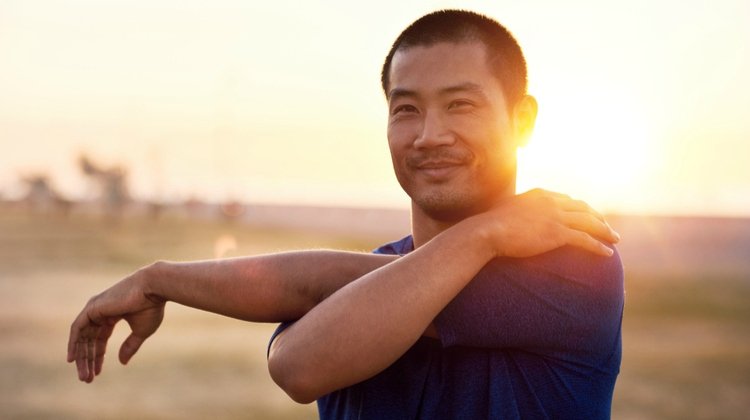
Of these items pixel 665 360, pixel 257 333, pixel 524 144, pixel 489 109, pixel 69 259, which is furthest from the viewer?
pixel 69 259

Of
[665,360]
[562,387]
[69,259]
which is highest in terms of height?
[562,387]

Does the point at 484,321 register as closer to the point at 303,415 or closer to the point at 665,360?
the point at 303,415

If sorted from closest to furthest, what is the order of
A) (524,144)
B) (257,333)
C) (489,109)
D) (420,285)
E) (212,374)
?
(420,285) → (489,109) → (524,144) → (212,374) → (257,333)

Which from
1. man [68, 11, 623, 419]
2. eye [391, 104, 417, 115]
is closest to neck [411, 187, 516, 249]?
man [68, 11, 623, 419]

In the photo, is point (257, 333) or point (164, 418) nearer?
point (164, 418)

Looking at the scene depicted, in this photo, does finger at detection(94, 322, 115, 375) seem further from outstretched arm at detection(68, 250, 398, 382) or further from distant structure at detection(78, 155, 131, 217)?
distant structure at detection(78, 155, 131, 217)

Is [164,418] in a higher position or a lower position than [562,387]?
lower

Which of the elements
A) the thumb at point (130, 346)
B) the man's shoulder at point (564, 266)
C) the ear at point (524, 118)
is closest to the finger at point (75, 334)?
the thumb at point (130, 346)

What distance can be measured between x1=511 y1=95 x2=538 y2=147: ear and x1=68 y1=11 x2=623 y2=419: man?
0.01 m

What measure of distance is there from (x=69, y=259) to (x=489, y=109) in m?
39.2

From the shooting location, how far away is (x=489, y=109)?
8.79 ft

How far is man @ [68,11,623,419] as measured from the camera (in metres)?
2.27

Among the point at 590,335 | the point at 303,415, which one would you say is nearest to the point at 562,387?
the point at 590,335

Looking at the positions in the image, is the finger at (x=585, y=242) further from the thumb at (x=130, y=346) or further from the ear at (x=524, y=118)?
the thumb at (x=130, y=346)
